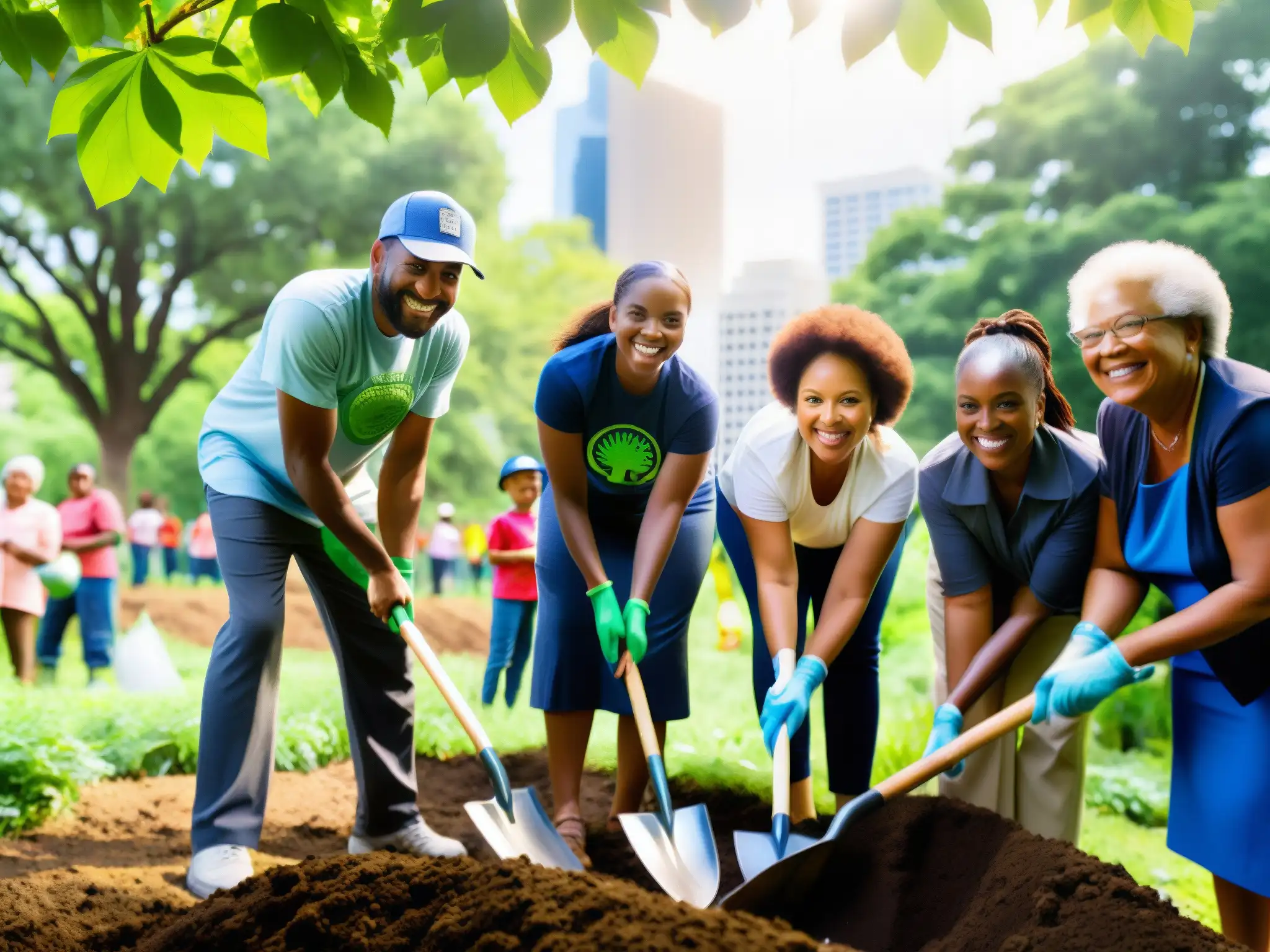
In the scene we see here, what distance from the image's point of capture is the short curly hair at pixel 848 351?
8.89 feet

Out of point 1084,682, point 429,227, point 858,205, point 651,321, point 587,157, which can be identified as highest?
point 587,157

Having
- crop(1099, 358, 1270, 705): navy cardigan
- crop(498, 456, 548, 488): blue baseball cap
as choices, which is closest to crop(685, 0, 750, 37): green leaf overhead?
crop(1099, 358, 1270, 705): navy cardigan

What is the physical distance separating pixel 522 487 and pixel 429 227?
3.19 metres

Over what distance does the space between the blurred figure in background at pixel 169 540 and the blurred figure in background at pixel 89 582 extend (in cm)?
763

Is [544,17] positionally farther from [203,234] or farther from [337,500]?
[203,234]

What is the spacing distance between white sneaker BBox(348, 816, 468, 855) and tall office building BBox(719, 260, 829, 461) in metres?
11.1

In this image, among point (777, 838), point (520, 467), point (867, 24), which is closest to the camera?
point (867, 24)

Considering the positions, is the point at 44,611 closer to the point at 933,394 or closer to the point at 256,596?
the point at 256,596

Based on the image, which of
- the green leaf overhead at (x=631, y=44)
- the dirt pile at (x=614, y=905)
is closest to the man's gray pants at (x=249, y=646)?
the dirt pile at (x=614, y=905)

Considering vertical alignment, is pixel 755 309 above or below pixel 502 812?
above

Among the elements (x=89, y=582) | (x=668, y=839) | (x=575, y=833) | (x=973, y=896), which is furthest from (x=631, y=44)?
(x=89, y=582)

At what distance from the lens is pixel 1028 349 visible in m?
Answer: 2.57

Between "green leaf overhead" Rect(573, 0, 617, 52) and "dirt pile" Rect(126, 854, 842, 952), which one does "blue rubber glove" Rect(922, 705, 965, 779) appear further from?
"green leaf overhead" Rect(573, 0, 617, 52)

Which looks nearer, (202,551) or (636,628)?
(636,628)
